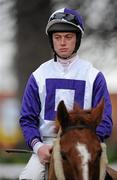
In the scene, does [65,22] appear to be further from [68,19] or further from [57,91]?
[57,91]

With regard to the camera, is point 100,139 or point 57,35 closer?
point 100,139

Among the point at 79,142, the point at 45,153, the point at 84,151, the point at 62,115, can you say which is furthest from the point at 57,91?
the point at 84,151

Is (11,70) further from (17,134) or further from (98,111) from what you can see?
(98,111)

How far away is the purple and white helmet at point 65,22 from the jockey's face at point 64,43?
0.18 feet

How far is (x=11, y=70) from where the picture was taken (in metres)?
22.1

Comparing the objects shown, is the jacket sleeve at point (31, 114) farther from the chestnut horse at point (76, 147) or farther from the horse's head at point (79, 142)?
the horse's head at point (79, 142)

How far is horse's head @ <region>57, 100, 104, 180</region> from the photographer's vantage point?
17.9ft

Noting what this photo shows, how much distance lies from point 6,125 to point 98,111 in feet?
60.0

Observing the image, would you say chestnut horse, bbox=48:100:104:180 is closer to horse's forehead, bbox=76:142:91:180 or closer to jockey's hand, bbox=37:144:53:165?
horse's forehead, bbox=76:142:91:180

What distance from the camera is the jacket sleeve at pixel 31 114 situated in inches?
255

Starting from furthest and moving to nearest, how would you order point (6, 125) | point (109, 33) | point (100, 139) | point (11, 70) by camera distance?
point (6, 125), point (11, 70), point (109, 33), point (100, 139)

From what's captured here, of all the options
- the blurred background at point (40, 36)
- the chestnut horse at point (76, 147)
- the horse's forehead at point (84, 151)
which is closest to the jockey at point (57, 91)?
the chestnut horse at point (76, 147)

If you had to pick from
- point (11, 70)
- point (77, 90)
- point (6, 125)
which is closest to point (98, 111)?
point (77, 90)

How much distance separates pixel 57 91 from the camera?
6582mm
